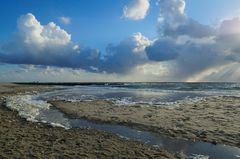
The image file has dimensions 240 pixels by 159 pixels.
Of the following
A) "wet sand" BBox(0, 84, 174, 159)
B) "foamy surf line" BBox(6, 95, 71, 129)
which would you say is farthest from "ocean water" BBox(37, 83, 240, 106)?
"wet sand" BBox(0, 84, 174, 159)

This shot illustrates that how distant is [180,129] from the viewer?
17609 mm

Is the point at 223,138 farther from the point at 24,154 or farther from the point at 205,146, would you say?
the point at 24,154

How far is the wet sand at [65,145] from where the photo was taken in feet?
37.0

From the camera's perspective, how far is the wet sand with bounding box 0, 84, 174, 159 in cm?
1129

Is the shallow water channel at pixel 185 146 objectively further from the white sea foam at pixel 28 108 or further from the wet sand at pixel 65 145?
the white sea foam at pixel 28 108

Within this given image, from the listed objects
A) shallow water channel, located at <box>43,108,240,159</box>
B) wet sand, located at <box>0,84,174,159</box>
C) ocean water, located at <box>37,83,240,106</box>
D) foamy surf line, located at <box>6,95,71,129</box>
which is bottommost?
shallow water channel, located at <box>43,108,240,159</box>

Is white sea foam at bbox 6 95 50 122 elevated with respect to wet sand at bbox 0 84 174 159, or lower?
elevated

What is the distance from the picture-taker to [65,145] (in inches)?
497

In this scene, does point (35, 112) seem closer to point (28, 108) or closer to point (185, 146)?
point (28, 108)

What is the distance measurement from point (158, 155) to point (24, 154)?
5.17 metres

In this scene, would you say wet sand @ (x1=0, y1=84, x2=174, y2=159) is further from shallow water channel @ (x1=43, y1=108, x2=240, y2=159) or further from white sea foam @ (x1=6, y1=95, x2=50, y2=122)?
white sea foam @ (x1=6, y1=95, x2=50, y2=122)

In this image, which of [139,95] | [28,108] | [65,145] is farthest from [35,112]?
[139,95]

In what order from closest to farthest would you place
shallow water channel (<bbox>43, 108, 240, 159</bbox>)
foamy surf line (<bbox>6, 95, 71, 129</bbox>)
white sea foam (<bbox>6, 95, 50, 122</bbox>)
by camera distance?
shallow water channel (<bbox>43, 108, 240, 159</bbox>) → foamy surf line (<bbox>6, 95, 71, 129</bbox>) → white sea foam (<bbox>6, 95, 50, 122</bbox>)

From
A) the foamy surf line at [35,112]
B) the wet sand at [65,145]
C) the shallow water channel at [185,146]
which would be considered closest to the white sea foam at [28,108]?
the foamy surf line at [35,112]
